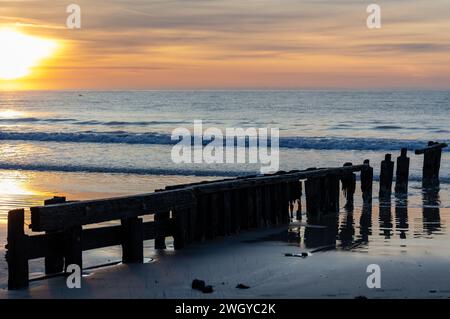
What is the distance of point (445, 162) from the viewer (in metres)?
34.4

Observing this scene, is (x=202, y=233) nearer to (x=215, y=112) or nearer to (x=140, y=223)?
(x=140, y=223)

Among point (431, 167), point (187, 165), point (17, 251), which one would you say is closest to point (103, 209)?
point (17, 251)

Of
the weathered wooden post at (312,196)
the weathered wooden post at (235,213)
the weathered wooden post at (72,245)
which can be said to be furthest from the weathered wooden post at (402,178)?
the weathered wooden post at (72,245)

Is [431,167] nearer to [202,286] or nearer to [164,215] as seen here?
[164,215]

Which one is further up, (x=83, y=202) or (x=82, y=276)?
(x=83, y=202)

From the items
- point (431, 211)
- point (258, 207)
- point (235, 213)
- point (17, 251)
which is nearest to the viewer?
point (17, 251)

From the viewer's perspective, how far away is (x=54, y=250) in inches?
406

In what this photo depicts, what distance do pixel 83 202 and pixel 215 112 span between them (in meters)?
87.2

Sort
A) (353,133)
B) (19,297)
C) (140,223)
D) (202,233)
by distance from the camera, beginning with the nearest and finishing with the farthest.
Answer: (19,297) → (140,223) → (202,233) → (353,133)

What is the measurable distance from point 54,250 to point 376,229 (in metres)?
7.45

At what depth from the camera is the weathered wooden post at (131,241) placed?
11289 millimetres

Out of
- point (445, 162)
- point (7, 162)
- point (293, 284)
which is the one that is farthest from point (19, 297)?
point (445, 162)

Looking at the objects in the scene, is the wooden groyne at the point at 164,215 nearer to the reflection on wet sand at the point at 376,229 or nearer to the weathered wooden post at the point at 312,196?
the weathered wooden post at the point at 312,196
